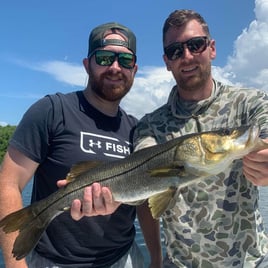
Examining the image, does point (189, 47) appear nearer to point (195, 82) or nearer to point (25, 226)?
point (195, 82)

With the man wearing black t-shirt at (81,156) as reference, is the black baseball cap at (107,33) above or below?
above

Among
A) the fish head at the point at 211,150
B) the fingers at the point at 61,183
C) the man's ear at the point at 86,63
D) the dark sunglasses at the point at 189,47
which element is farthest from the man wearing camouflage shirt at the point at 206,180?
the man's ear at the point at 86,63

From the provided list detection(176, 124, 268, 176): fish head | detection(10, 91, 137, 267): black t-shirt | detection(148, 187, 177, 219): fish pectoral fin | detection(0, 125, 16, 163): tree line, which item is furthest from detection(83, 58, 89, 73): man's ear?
detection(0, 125, 16, 163): tree line

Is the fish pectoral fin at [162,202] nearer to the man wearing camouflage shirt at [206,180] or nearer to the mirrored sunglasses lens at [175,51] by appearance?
the man wearing camouflage shirt at [206,180]

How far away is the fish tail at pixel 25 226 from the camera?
13.0 feet

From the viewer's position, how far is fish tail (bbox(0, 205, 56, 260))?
3.95 m

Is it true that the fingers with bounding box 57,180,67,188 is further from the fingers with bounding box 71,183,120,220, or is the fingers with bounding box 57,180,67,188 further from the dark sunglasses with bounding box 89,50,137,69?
the dark sunglasses with bounding box 89,50,137,69

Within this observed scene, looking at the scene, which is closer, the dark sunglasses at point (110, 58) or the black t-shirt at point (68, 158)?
the black t-shirt at point (68, 158)

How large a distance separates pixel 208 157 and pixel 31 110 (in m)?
2.16

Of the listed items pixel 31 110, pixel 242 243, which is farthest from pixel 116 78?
pixel 242 243

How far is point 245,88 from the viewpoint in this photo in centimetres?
459

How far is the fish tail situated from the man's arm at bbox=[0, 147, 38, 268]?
40 cm

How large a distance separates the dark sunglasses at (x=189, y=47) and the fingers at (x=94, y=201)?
6.05ft

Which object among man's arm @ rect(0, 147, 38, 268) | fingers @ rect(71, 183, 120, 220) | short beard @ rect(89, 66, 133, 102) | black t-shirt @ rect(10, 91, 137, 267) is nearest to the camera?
fingers @ rect(71, 183, 120, 220)
